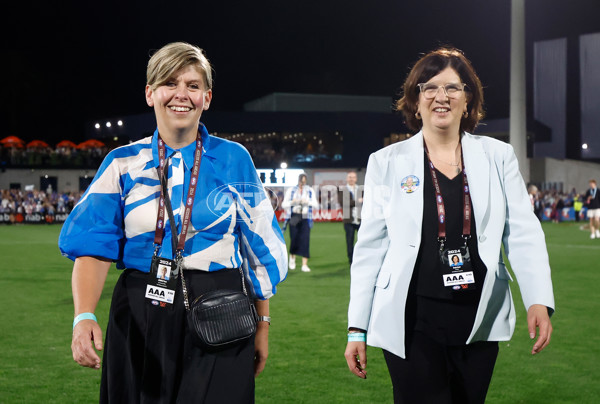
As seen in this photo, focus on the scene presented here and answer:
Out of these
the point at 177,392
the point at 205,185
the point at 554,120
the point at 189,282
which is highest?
the point at 554,120

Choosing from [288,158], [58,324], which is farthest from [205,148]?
[288,158]

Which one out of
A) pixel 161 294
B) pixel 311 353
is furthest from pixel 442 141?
pixel 311 353

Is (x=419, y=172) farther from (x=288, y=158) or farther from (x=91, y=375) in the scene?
(x=288, y=158)

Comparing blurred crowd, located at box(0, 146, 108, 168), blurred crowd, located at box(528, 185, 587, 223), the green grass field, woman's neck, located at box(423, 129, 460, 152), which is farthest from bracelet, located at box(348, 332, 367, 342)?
blurred crowd, located at box(0, 146, 108, 168)

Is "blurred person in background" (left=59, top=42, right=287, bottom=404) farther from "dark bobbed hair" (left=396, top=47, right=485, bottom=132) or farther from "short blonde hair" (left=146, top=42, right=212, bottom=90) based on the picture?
"dark bobbed hair" (left=396, top=47, right=485, bottom=132)

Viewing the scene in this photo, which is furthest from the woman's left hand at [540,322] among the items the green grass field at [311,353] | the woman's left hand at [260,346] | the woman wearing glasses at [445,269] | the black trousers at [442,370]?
the green grass field at [311,353]

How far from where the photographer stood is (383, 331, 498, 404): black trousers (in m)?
2.95

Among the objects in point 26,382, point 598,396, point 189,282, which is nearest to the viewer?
point 189,282

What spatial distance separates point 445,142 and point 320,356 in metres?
4.25

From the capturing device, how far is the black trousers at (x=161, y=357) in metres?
2.65

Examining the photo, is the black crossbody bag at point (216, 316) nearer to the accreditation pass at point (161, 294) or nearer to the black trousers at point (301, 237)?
the accreditation pass at point (161, 294)

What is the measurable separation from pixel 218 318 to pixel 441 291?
92 cm

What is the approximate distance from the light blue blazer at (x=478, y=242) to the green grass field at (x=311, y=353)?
2.80 meters

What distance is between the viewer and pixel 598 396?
565cm
